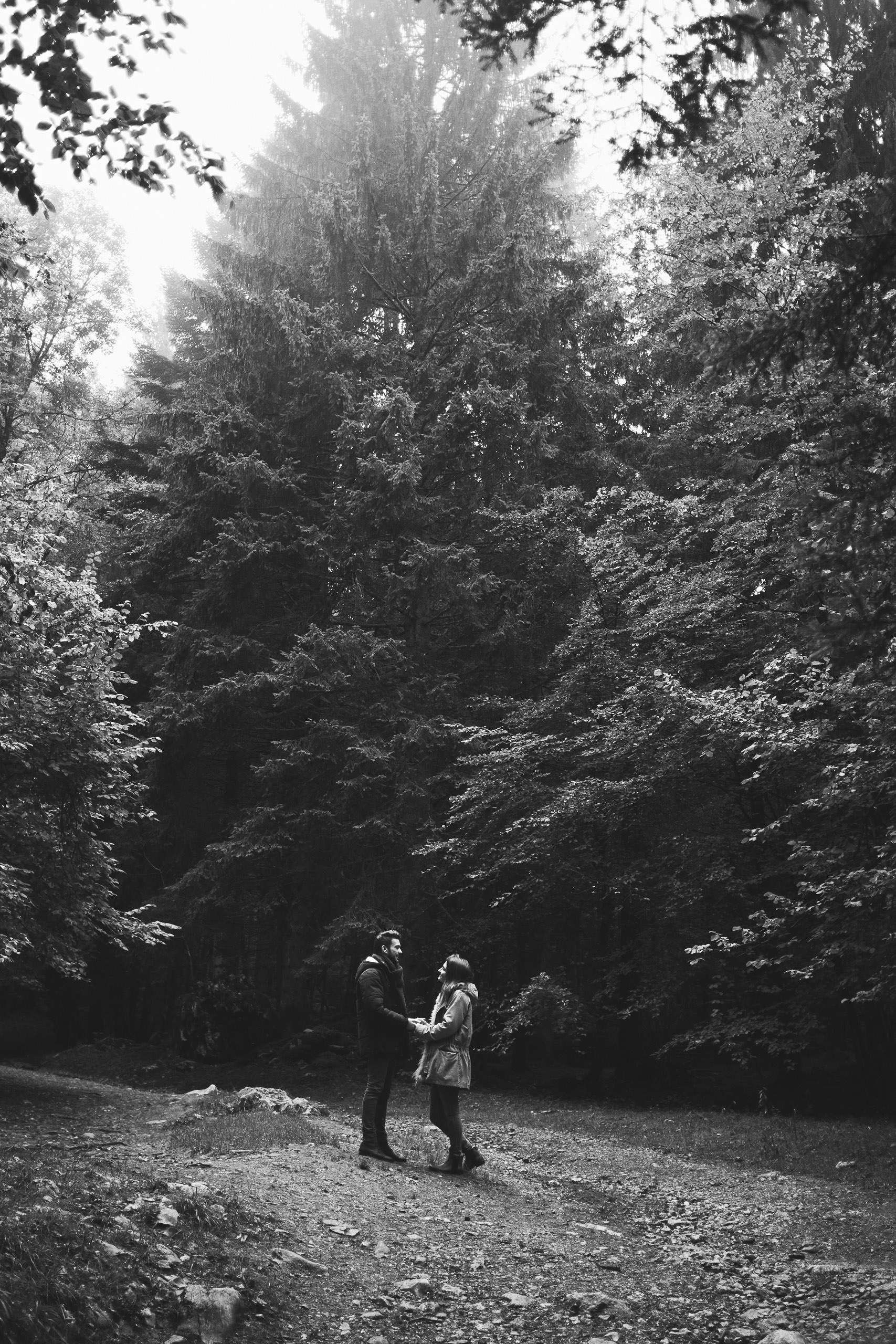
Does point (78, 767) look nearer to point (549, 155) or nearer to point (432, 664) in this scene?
point (432, 664)

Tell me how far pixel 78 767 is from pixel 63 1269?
7.02m

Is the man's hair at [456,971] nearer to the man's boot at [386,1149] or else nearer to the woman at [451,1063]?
the woman at [451,1063]

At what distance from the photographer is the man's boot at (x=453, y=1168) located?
27.0 ft

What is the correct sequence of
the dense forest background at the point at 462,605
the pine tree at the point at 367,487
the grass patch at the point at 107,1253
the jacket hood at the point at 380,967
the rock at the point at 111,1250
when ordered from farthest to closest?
the pine tree at the point at 367,487, the dense forest background at the point at 462,605, the jacket hood at the point at 380,967, the rock at the point at 111,1250, the grass patch at the point at 107,1253

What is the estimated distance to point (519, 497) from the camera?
1789 cm

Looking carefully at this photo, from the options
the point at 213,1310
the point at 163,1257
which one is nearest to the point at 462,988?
the point at 163,1257

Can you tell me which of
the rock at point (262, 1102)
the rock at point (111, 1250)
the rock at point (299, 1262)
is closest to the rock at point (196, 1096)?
the rock at point (262, 1102)

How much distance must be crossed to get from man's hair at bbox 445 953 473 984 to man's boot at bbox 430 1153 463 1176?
1350mm

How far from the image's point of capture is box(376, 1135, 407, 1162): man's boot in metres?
8.34

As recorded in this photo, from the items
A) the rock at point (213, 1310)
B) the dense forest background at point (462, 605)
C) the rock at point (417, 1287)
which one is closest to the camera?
the rock at point (213, 1310)

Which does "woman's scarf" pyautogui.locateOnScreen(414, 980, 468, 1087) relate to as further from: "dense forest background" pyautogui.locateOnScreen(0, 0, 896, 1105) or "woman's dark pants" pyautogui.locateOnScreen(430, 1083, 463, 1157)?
"dense forest background" pyautogui.locateOnScreen(0, 0, 896, 1105)

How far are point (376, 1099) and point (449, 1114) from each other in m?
0.61

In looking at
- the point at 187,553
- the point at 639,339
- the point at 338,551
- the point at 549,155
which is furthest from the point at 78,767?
the point at 549,155

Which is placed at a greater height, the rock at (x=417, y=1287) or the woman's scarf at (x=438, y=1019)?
the woman's scarf at (x=438, y=1019)
